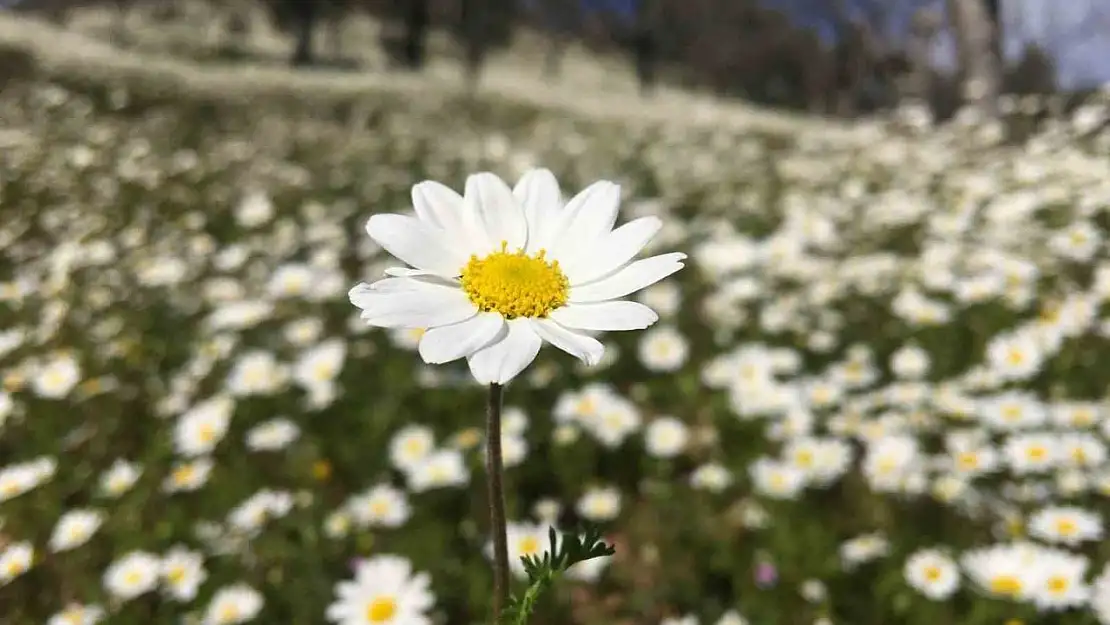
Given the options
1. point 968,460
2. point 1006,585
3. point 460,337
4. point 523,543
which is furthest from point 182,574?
point 968,460

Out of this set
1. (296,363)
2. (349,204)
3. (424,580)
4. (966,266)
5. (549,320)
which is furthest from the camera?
(349,204)

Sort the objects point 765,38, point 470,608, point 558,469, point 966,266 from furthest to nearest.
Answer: point 765,38
point 966,266
point 558,469
point 470,608

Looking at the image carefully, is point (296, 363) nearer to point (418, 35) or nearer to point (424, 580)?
point (424, 580)

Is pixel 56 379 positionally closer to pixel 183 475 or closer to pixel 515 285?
pixel 183 475

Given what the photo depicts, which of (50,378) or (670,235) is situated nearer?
(50,378)

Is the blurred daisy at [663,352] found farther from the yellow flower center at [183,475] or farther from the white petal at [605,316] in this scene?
the white petal at [605,316]

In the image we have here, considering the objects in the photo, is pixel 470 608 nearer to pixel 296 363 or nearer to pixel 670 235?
pixel 296 363

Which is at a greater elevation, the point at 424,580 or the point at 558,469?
the point at 424,580

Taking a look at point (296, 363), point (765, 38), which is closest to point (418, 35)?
point (765, 38)
